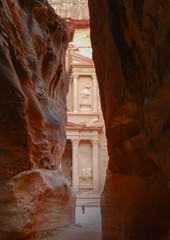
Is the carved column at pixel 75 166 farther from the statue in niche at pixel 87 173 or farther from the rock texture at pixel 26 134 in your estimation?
the rock texture at pixel 26 134

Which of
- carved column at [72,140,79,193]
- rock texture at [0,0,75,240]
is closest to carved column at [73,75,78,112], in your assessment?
carved column at [72,140,79,193]

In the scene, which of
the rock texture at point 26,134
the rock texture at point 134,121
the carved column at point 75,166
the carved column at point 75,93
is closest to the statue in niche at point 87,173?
the carved column at point 75,166

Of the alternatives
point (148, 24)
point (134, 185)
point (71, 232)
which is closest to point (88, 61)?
point (71, 232)

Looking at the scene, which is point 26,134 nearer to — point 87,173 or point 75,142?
point 87,173

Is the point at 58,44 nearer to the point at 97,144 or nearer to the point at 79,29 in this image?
the point at 97,144

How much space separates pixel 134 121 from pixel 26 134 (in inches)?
83.5

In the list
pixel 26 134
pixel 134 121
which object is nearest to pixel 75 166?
pixel 26 134

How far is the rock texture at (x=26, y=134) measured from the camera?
16.1ft

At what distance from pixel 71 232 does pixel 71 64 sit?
21864 mm

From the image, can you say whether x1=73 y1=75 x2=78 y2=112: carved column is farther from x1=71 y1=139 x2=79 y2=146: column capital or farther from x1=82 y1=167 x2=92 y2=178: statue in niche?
x1=82 y1=167 x2=92 y2=178: statue in niche

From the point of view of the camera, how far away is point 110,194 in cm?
602

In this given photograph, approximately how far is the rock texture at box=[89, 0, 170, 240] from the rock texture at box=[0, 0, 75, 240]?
163cm

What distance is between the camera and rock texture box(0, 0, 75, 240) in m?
4.89

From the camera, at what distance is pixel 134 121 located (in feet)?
15.2
